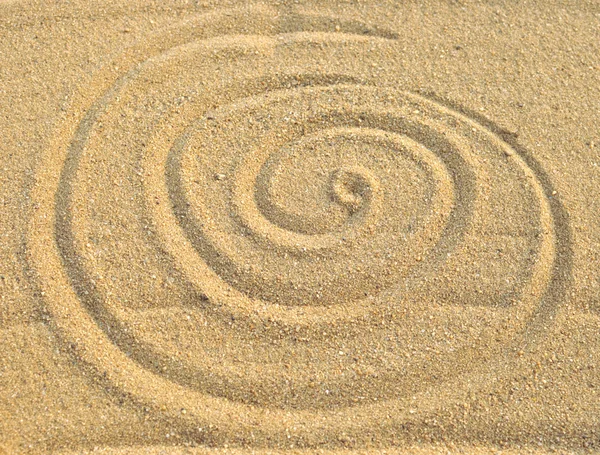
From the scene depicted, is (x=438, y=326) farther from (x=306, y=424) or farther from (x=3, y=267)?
(x=3, y=267)

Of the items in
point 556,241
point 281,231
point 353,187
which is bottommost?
point 556,241

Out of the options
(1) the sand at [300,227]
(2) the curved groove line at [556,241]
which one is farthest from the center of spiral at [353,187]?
(2) the curved groove line at [556,241]

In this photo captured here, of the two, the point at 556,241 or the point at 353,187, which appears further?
the point at 353,187

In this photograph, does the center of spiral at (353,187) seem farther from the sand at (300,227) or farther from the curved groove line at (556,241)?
the curved groove line at (556,241)

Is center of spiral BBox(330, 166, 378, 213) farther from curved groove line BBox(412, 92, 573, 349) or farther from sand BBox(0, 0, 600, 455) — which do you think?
curved groove line BBox(412, 92, 573, 349)

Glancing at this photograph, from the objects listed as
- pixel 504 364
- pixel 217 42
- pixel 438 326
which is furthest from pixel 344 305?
pixel 217 42

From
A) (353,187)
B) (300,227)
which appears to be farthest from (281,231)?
(353,187)

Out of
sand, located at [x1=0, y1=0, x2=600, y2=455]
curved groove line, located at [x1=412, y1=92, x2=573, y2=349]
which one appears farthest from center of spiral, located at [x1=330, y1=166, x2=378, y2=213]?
curved groove line, located at [x1=412, y1=92, x2=573, y2=349]

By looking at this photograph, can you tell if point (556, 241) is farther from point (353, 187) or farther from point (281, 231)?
point (281, 231)
